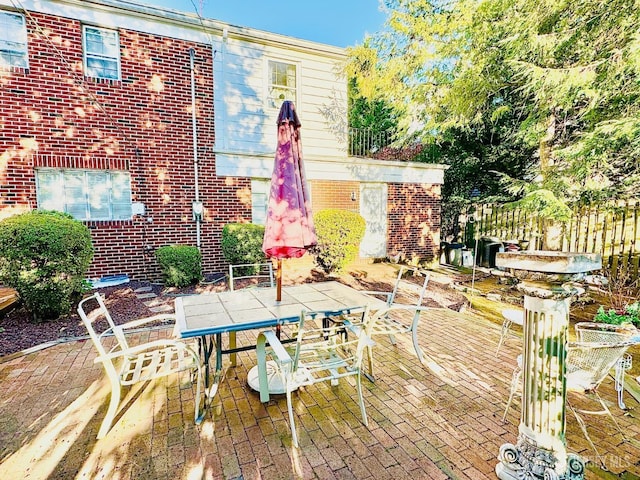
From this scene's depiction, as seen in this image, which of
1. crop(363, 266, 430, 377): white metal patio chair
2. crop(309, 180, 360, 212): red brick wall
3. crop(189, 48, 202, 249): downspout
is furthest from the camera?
crop(309, 180, 360, 212): red brick wall

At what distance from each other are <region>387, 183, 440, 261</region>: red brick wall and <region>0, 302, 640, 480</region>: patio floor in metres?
6.61

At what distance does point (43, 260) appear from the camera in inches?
185

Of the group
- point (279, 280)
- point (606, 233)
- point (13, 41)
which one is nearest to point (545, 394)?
point (279, 280)

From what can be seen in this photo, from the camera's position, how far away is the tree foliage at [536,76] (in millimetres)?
5176

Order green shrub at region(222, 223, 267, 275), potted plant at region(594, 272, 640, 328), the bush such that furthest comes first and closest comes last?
green shrub at region(222, 223, 267, 275) < potted plant at region(594, 272, 640, 328) < the bush

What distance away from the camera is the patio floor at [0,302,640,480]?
7.41ft

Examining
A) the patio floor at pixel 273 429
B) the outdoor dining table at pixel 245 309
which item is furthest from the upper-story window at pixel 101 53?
the outdoor dining table at pixel 245 309

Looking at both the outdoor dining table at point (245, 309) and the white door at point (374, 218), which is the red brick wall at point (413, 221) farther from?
the outdoor dining table at point (245, 309)

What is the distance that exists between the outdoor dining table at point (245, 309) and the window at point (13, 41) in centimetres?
640

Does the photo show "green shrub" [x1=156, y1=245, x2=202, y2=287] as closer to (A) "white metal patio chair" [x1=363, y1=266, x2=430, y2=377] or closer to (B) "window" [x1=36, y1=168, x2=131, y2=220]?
(B) "window" [x1=36, y1=168, x2=131, y2=220]

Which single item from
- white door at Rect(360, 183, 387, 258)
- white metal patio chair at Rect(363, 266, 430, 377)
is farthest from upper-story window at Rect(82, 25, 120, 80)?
white metal patio chair at Rect(363, 266, 430, 377)

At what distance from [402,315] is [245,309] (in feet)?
10.2

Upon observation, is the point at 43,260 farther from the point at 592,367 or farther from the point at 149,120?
the point at 592,367

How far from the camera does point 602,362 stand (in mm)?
2588
